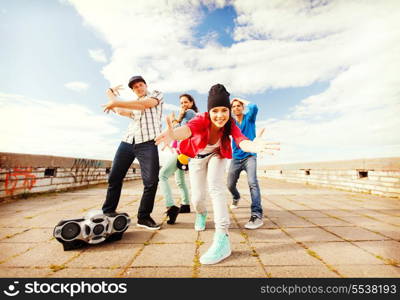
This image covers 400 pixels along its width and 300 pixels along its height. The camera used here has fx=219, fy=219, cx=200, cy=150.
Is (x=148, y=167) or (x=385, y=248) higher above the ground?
(x=148, y=167)

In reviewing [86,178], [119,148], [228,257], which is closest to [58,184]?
[86,178]

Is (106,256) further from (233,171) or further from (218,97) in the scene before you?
(233,171)

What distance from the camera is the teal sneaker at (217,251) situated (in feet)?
6.40

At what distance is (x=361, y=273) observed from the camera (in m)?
1.78

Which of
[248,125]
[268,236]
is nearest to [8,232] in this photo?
[268,236]

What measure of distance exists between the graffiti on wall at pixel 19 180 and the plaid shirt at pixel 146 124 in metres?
3.97

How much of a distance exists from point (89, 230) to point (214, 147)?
1.60 meters

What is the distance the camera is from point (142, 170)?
118 inches

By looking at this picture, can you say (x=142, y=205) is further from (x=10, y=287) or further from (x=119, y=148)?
(x=10, y=287)

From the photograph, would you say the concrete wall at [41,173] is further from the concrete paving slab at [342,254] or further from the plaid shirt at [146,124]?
the concrete paving slab at [342,254]

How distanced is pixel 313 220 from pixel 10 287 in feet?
12.3

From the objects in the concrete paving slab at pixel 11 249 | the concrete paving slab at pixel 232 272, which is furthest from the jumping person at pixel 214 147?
the concrete paving slab at pixel 11 249

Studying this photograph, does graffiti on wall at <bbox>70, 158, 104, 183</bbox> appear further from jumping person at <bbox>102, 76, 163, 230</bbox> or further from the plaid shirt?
the plaid shirt

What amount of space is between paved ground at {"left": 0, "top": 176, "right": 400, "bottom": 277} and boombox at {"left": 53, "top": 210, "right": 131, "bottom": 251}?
0.30 feet
